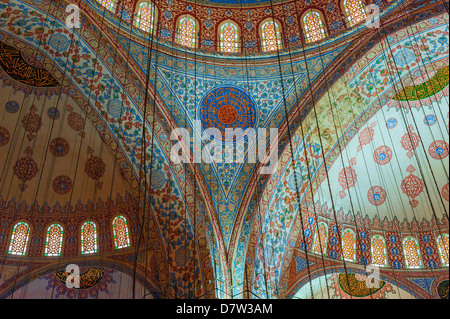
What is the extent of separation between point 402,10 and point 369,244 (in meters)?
5.06

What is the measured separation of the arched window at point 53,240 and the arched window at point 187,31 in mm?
4518

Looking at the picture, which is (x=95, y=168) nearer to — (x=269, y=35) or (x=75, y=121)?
(x=75, y=121)

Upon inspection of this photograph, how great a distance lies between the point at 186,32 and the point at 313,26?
2.37 m

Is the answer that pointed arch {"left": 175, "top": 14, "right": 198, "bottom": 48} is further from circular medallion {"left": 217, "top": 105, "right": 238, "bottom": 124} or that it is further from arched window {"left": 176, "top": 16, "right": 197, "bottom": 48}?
circular medallion {"left": 217, "top": 105, "right": 238, "bottom": 124}

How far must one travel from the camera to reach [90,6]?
22.7ft

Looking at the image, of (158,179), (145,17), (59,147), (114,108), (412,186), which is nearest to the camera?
(114,108)

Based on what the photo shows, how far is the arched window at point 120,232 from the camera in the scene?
29.6ft

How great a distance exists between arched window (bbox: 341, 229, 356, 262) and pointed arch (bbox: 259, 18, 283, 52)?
4432 mm

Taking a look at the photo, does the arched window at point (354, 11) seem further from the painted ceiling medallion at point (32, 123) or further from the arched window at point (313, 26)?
the painted ceiling medallion at point (32, 123)

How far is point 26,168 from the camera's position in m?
8.77

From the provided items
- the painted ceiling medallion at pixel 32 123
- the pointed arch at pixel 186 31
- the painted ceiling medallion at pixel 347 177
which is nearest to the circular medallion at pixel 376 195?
the painted ceiling medallion at pixel 347 177

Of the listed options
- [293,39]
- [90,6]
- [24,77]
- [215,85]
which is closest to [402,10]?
[293,39]

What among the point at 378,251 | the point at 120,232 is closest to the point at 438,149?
the point at 378,251
